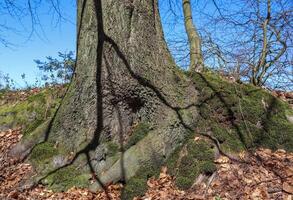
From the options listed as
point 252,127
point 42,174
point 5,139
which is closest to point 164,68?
point 252,127

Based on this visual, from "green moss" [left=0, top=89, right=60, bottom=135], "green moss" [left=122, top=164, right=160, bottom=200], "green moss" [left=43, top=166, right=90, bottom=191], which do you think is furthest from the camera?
"green moss" [left=0, top=89, right=60, bottom=135]

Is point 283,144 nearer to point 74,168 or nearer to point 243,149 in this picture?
point 243,149

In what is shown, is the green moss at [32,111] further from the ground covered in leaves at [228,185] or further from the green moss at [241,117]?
the green moss at [241,117]

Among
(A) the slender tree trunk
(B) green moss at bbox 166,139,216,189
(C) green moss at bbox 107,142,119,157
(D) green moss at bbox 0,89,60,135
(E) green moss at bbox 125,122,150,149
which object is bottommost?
(B) green moss at bbox 166,139,216,189

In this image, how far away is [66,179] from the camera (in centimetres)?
436

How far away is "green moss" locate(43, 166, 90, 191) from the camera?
431 cm

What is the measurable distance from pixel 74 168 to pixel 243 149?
7.20ft

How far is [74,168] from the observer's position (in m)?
4.44

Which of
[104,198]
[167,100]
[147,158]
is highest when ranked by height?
[167,100]

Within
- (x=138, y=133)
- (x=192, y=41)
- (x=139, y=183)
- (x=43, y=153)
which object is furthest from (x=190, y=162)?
(x=192, y=41)

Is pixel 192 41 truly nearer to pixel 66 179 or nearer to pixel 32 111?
pixel 32 111

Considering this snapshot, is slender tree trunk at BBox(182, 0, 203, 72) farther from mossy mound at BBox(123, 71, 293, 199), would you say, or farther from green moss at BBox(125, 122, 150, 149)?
green moss at BBox(125, 122, 150, 149)

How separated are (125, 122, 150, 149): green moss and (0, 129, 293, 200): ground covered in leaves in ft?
1.68

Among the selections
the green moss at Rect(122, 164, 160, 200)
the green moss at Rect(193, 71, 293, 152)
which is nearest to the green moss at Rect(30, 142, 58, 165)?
the green moss at Rect(122, 164, 160, 200)
